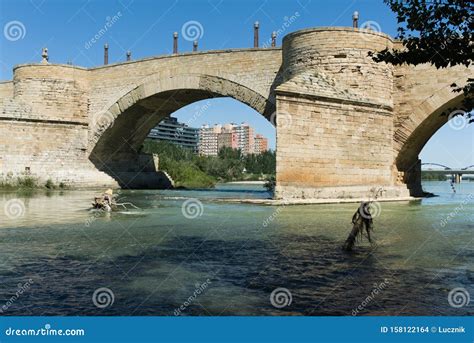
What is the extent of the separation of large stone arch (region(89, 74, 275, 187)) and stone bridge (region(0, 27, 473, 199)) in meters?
0.08

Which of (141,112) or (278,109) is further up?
(141,112)

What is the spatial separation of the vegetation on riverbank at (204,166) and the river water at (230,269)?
107 ft

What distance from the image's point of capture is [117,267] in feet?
24.2

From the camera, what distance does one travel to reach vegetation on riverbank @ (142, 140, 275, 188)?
46.1 meters

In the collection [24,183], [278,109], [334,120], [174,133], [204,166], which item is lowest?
[24,183]

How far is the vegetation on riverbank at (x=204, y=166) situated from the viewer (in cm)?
4614

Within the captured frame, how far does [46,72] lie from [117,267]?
28737 mm

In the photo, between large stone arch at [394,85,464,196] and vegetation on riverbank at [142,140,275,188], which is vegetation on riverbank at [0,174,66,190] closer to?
vegetation on riverbank at [142,140,275,188]

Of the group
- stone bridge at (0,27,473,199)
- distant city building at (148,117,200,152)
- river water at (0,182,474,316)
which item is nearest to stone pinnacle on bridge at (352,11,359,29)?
stone bridge at (0,27,473,199)

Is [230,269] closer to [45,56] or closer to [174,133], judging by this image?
[45,56]

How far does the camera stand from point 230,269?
23.9ft

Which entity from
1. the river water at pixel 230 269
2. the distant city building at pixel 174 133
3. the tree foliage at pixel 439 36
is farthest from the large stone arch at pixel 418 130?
the distant city building at pixel 174 133

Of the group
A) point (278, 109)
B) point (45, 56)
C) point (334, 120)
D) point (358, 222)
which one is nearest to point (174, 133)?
point (45, 56)

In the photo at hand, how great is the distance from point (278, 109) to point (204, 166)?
48598 millimetres
